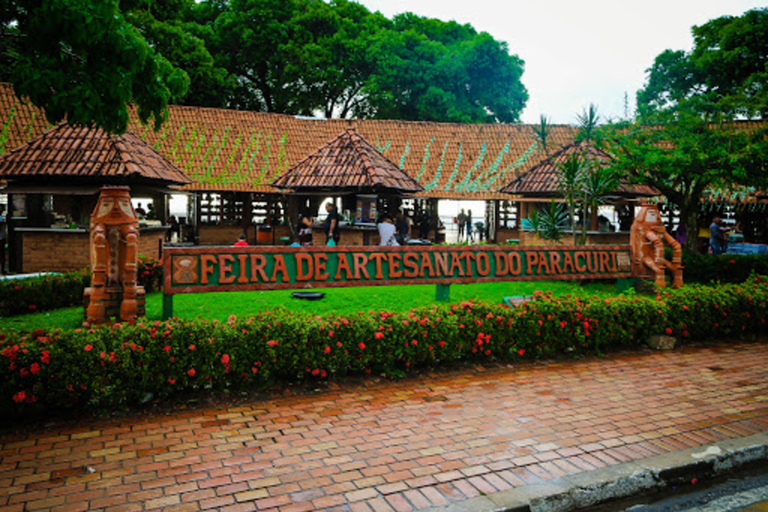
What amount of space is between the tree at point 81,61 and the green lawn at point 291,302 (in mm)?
3322

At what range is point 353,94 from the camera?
33.2 metres

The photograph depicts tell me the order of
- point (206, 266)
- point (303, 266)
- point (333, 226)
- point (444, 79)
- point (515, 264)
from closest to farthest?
point (206, 266), point (303, 266), point (515, 264), point (333, 226), point (444, 79)

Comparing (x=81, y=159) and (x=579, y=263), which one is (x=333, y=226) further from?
(x=579, y=263)

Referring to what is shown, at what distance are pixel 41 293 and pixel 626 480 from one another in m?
8.99

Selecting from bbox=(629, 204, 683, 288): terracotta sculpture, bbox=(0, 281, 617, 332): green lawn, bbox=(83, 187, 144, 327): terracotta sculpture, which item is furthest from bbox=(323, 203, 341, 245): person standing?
bbox=(83, 187, 144, 327): terracotta sculpture

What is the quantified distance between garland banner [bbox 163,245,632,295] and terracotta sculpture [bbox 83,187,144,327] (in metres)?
0.43

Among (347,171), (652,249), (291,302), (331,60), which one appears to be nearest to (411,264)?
(291,302)

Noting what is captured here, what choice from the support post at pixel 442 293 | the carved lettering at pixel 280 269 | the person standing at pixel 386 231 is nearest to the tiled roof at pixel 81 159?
the person standing at pixel 386 231

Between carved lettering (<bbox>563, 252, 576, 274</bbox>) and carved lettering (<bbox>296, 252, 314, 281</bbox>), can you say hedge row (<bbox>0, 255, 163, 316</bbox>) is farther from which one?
carved lettering (<bbox>563, 252, 576, 274</bbox>)

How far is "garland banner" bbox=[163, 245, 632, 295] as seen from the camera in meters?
6.88

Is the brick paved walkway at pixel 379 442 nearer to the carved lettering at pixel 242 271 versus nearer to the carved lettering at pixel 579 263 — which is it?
the carved lettering at pixel 242 271

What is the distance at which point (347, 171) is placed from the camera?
14750 mm

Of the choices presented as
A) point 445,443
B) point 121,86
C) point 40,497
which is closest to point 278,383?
point 445,443

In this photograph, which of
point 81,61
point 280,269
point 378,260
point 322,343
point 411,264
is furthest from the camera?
point 411,264
